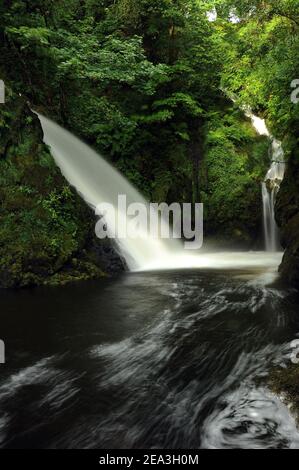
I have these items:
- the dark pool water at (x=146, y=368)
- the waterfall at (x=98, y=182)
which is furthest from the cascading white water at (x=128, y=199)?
the dark pool water at (x=146, y=368)

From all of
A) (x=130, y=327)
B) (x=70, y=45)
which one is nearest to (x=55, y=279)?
(x=130, y=327)

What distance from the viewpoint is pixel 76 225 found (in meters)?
8.95

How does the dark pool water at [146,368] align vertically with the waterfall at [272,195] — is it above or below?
below

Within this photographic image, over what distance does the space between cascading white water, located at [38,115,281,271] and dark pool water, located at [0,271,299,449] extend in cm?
302

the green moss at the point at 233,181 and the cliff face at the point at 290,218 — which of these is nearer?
the cliff face at the point at 290,218

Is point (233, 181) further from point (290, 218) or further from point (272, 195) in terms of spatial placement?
point (290, 218)

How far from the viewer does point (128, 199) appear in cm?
1240

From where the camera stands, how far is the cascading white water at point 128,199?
33.4 feet

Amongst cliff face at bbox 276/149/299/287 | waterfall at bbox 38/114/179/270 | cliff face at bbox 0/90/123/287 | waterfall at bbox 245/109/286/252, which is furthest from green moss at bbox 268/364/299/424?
waterfall at bbox 245/109/286/252

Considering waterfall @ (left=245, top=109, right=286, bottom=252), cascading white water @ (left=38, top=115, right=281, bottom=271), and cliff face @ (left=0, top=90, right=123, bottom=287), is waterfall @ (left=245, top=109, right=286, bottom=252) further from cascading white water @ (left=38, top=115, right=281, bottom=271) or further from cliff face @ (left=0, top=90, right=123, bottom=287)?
cliff face @ (left=0, top=90, right=123, bottom=287)

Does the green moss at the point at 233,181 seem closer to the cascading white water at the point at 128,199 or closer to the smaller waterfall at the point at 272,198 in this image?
the smaller waterfall at the point at 272,198

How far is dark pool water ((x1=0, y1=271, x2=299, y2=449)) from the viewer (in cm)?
293

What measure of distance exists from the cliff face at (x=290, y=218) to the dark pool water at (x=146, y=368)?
0.78 metres

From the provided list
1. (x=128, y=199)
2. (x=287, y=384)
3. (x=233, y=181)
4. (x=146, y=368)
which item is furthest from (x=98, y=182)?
(x=287, y=384)
